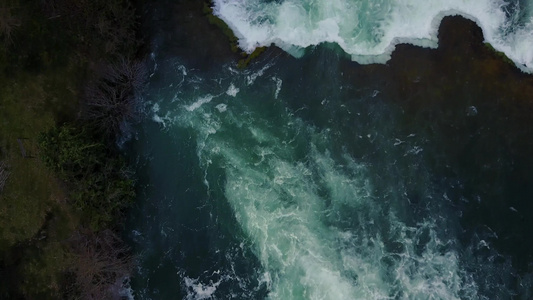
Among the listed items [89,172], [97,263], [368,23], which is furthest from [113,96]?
[368,23]

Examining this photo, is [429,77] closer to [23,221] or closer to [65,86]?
[65,86]

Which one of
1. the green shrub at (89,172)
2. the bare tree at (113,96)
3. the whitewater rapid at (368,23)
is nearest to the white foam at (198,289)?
the green shrub at (89,172)

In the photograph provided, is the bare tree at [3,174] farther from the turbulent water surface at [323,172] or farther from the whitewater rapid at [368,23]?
the whitewater rapid at [368,23]

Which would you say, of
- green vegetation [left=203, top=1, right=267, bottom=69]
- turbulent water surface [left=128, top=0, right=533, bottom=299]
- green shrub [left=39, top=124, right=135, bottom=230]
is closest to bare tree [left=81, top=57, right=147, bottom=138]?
green shrub [left=39, top=124, right=135, bottom=230]

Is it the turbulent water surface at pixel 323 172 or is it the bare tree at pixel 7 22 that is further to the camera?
the bare tree at pixel 7 22

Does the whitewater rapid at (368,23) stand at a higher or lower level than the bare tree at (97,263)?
higher

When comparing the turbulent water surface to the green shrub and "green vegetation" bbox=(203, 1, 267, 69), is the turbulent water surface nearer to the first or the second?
"green vegetation" bbox=(203, 1, 267, 69)

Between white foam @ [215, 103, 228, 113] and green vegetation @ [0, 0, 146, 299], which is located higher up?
white foam @ [215, 103, 228, 113]
